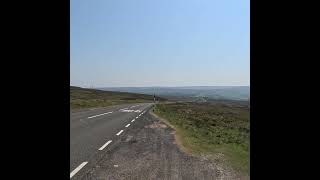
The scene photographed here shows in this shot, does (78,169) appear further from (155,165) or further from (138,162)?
(155,165)

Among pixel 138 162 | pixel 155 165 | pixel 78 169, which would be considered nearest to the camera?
pixel 78 169

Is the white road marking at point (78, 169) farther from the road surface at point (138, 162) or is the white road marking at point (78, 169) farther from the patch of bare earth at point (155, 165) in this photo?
the patch of bare earth at point (155, 165)

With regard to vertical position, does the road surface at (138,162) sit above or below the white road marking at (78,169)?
below

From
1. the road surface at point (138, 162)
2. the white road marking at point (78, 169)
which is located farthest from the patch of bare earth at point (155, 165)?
the white road marking at point (78, 169)

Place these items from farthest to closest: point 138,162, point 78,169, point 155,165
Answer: point 138,162 < point 155,165 < point 78,169

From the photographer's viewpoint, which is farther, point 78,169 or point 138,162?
point 138,162

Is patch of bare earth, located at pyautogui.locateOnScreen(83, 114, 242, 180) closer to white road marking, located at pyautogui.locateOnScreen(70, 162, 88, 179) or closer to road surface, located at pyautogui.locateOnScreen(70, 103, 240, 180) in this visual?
road surface, located at pyautogui.locateOnScreen(70, 103, 240, 180)

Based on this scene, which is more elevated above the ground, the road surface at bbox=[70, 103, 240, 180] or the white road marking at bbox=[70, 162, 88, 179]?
the white road marking at bbox=[70, 162, 88, 179]

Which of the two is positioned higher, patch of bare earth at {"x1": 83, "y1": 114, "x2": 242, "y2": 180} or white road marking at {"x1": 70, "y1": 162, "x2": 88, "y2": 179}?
white road marking at {"x1": 70, "y1": 162, "x2": 88, "y2": 179}

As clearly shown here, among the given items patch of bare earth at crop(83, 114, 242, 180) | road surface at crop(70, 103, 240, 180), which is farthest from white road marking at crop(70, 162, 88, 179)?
patch of bare earth at crop(83, 114, 242, 180)

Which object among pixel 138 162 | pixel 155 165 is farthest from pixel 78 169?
pixel 155 165
